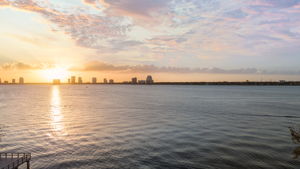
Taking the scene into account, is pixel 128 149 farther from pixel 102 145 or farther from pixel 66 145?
pixel 66 145

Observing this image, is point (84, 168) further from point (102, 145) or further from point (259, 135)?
point (259, 135)

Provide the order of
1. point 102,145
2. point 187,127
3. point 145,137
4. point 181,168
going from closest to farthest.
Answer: point 181,168 → point 102,145 → point 145,137 → point 187,127

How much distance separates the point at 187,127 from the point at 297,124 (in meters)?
36.0

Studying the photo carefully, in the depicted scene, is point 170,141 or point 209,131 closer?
point 170,141

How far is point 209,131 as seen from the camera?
56.2 meters

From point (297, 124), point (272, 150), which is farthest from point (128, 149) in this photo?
point (297, 124)

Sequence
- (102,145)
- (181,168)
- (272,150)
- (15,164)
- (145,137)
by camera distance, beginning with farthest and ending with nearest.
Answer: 1. (145,137)
2. (102,145)
3. (272,150)
4. (181,168)
5. (15,164)

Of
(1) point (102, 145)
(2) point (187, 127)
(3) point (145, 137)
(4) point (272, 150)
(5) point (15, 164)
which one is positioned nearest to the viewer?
(5) point (15, 164)

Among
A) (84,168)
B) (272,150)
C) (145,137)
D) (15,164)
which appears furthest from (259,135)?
(15,164)

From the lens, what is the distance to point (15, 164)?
30.2m

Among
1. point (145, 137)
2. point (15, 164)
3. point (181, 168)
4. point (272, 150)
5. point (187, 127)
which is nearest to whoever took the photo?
point (15, 164)

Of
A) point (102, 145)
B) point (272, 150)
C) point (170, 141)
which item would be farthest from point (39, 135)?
point (272, 150)

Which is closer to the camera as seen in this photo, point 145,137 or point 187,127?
point 145,137

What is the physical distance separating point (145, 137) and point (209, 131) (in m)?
18.3
